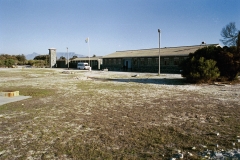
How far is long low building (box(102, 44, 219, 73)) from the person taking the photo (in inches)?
1415

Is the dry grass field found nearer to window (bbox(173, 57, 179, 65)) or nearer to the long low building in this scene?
window (bbox(173, 57, 179, 65))

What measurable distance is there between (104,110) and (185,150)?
4600 mm

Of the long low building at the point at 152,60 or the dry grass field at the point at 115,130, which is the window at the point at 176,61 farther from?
the dry grass field at the point at 115,130

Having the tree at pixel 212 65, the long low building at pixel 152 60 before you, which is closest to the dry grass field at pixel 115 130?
the tree at pixel 212 65

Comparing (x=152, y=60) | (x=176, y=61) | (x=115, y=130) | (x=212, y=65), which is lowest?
(x=115, y=130)

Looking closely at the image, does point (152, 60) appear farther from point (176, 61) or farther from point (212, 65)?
point (212, 65)

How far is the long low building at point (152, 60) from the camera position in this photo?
1415 inches

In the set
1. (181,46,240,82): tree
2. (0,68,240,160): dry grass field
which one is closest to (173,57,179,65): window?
(181,46,240,82): tree

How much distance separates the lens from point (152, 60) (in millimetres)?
40062

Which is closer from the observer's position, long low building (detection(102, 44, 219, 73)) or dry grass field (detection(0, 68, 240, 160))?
dry grass field (detection(0, 68, 240, 160))

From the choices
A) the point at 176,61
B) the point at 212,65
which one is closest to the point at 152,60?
the point at 176,61

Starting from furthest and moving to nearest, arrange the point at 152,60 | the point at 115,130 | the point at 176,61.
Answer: the point at 152,60, the point at 176,61, the point at 115,130

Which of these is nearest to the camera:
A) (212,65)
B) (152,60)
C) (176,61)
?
(212,65)

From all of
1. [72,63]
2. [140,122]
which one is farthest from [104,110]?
[72,63]
